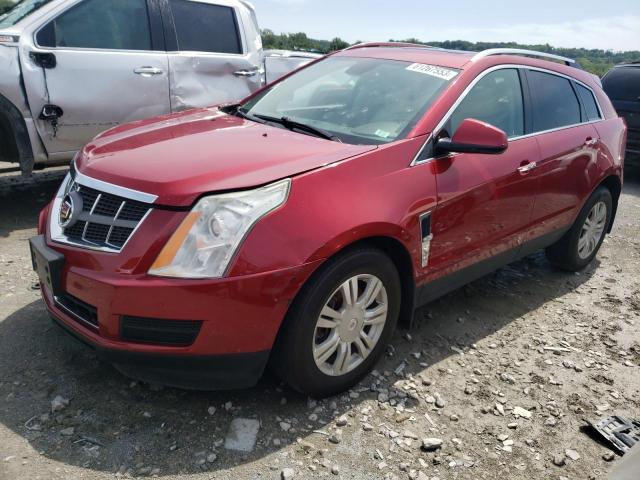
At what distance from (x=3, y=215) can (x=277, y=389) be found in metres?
3.61

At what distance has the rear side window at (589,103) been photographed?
175 inches

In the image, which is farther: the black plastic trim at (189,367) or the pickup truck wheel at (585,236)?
the pickup truck wheel at (585,236)

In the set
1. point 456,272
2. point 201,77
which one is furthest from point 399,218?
point 201,77

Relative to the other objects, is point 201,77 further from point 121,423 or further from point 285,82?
point 121,423

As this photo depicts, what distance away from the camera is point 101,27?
Answer: 5051 millimetres

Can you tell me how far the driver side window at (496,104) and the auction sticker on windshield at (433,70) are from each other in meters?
0.16

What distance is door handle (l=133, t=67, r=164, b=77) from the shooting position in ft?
17.0

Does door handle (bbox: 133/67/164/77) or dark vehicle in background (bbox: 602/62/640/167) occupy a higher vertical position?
door handle (bbox: 133/67/164/77)

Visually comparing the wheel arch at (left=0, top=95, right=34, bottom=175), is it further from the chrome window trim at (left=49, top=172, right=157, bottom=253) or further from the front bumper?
the front bumper

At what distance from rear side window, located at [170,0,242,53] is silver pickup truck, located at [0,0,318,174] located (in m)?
0.01

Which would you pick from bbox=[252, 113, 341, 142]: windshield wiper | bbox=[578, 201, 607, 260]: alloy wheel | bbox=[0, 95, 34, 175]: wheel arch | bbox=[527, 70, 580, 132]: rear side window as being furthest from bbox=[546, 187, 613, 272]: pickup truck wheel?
bbox=[0, 95, 34, 175]: wheel arch

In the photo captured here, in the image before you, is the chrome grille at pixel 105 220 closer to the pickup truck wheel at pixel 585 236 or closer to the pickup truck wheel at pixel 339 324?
the pickup truck wheel at pixel 339 324

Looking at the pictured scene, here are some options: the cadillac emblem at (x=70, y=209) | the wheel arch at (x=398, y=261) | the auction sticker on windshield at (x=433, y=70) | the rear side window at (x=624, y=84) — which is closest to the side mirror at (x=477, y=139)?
the auction sticker on windshield at (x=433, y=70)

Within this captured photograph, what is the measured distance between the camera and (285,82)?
3.94m
